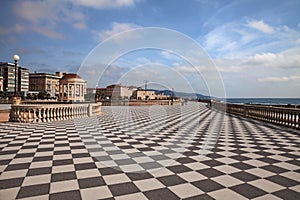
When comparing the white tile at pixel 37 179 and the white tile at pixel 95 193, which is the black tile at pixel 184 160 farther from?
the white tile at pixel 37 179

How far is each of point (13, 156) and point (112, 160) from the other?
6.70 ft

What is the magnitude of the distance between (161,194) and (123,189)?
0.52 meters

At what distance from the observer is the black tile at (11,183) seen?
294cm

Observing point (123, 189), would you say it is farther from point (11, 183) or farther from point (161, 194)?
point (11, 183)

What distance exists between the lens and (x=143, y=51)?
9375 mm

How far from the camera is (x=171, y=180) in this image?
10.6ft

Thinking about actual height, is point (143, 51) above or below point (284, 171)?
above

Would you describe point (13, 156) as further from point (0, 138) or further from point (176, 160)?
point (176, 160)

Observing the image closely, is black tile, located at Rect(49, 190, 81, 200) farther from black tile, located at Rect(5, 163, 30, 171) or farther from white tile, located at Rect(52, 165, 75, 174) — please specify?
black tile, located at Rect(5, 163, 30, 171)

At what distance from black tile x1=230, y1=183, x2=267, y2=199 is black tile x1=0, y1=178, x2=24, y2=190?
298cm

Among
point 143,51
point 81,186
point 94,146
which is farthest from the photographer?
point 143,51

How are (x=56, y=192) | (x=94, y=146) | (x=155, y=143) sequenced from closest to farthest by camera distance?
(x=56, y=192), (x=94, y=146), (x=155, y=143)

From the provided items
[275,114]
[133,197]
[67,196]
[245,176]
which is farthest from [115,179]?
[275,114]

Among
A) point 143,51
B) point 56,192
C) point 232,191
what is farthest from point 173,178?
point 143,51
